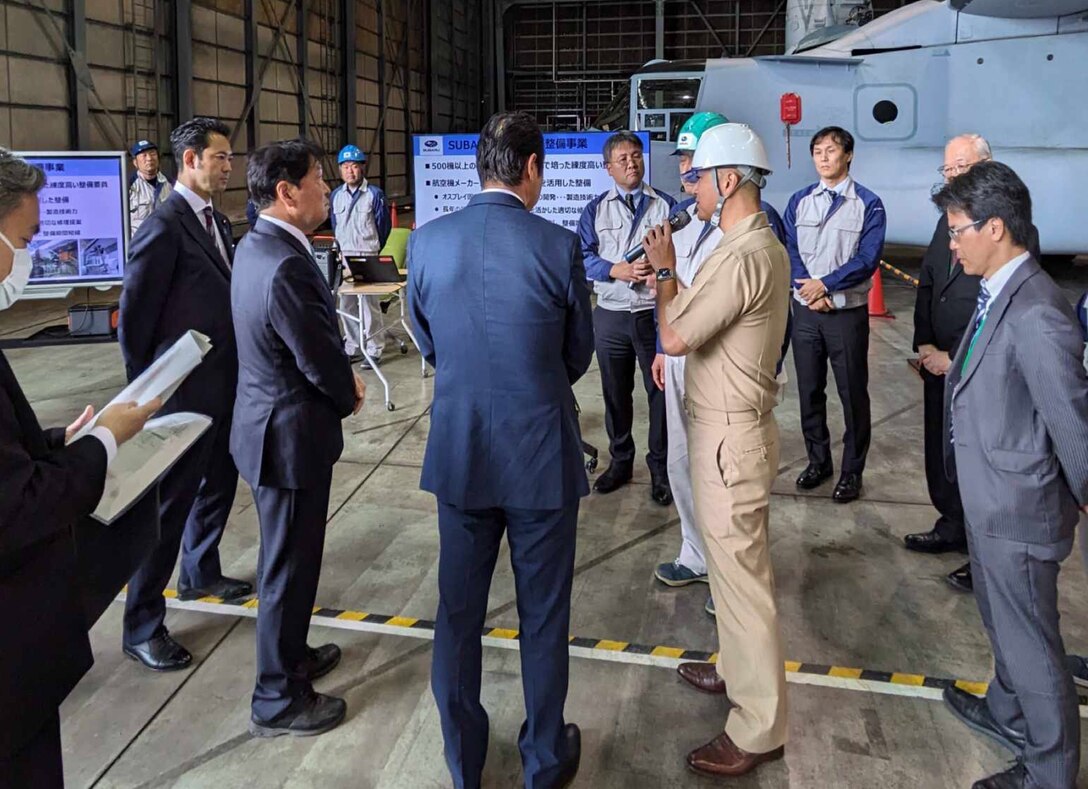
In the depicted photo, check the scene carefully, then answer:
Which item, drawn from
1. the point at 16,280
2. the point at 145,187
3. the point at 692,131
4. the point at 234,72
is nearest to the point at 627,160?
the point at 692,131

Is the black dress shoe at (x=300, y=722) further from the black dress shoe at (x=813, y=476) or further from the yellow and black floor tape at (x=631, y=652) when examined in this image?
the black dress shoe at (x=813, y=476)

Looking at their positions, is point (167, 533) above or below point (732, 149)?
below

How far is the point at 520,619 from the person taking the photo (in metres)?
2.13

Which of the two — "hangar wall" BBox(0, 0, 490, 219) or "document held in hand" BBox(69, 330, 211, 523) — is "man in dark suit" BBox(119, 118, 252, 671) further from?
"hangar wall" BBox(0, 0, 490, 219)

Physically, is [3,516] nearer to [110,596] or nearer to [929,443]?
[110,596]

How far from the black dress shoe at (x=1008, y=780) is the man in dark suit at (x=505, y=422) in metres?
1.13

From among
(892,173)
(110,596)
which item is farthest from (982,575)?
(892,173)

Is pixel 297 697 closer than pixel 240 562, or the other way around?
pixel 297 697

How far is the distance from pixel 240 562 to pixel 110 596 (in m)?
2.21

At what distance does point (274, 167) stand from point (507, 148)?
0.80 meters

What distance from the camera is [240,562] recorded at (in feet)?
12.2

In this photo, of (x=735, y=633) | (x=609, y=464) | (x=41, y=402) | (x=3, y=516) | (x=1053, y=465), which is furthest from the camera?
(x=41, y=402)

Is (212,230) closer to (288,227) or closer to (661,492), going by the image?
(288,227)

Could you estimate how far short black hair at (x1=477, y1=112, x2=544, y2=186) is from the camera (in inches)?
78.7
